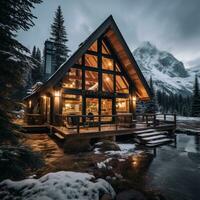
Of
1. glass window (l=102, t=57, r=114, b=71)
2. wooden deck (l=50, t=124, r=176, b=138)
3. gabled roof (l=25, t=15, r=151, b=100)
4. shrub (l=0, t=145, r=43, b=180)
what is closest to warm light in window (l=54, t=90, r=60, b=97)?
gabled roof (l=25, t=15, r=151, b=100)

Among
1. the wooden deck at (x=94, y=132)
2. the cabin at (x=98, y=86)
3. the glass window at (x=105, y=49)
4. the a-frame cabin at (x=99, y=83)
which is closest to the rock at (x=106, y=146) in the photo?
the wooden deck at (x=94, y=132)

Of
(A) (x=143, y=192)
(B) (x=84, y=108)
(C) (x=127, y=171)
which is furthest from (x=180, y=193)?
(B) (x=84, y=108)

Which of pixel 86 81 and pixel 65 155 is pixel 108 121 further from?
pixel 65 155

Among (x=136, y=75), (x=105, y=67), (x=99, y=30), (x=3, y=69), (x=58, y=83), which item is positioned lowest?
(x=3, y=69)

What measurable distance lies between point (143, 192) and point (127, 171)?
1348 mm

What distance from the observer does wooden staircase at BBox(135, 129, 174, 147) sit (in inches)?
361

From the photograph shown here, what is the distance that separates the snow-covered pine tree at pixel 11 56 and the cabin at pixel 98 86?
22.2ft

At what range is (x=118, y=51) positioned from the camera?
41.7 ft

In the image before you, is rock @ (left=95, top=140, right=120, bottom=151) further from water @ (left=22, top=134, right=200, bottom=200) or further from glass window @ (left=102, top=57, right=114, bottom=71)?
glass window @ (left=102, top=57, right=114, bottom=71)

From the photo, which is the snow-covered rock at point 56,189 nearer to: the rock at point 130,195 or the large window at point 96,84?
the rock at point 130,195

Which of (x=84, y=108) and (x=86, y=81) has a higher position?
(x=86, y=81)

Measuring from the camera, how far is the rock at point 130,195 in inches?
140

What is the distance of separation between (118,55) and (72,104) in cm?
581

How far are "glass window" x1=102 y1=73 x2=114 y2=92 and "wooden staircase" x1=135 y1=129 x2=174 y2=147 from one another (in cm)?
464
